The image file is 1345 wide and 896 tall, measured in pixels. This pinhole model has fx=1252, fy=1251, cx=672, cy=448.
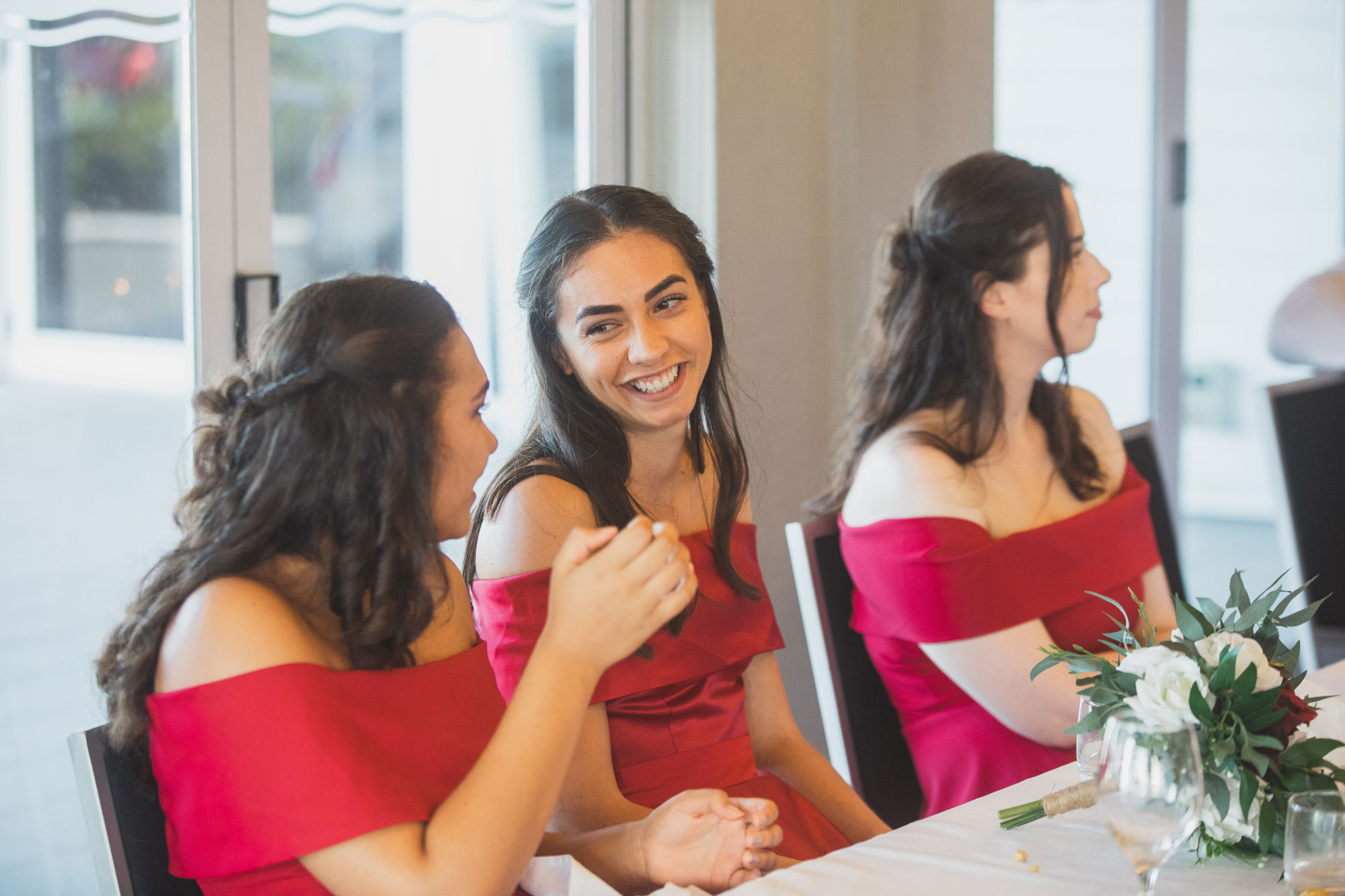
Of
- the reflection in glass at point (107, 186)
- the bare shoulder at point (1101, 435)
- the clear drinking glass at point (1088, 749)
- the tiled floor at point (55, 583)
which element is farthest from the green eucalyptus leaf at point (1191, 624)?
the reflection in glass at point (107, 186)

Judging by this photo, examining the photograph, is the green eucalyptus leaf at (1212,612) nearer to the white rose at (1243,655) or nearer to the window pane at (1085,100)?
the white rose at (1243,655)

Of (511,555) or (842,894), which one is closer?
(842,894)

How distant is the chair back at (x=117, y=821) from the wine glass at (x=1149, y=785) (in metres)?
0.87

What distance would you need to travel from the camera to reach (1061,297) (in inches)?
79.7

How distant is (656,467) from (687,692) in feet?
1.05

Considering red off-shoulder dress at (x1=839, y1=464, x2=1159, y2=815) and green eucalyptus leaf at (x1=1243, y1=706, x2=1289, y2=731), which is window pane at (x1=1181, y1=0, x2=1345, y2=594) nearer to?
red off-shoulder dress at (x1=839, y1=464, x2=1159, y2=815)

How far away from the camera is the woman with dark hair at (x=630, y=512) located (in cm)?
159

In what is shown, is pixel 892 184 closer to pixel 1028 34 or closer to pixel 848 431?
pixel 848 431

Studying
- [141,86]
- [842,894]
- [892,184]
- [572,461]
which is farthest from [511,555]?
[892,184]

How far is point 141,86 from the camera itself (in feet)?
6.48

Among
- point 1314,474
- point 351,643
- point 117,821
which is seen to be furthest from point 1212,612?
point 1314,474

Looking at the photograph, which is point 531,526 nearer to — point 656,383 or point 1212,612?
point 656,383

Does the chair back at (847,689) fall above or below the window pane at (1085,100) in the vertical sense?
below

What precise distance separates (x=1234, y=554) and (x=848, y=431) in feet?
12.9
